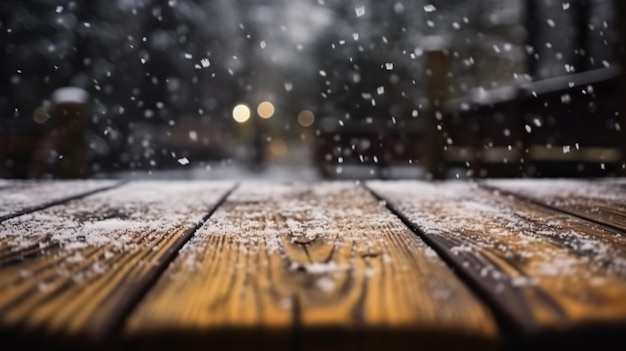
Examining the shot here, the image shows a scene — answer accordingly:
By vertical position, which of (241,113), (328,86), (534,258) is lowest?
(534,258)

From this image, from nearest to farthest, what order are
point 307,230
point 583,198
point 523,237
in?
point 523,237 < point 307,230 < point 583,198

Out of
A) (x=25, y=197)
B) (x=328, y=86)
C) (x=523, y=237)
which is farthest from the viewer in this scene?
(x=328, y=86)

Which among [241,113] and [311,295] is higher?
[241,113]

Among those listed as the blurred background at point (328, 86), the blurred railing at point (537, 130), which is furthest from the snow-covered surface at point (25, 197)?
the blurred railing at point (537, 130)

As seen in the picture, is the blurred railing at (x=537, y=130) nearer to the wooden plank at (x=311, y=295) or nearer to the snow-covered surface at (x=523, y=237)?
the snow-covered surface at (x=523, y=237)

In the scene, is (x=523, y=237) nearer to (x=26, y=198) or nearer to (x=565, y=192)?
(x=565, y=192)

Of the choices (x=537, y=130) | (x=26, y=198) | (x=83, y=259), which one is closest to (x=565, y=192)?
(x=83, y=259)

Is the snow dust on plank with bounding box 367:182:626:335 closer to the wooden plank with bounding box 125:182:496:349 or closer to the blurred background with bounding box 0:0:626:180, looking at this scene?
the wooden plank with bounding box 125:182:496:349

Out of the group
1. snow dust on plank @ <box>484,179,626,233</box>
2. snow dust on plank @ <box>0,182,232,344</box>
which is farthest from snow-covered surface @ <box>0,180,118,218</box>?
snow dust on plank @ <box>484,179,626,233</box>
